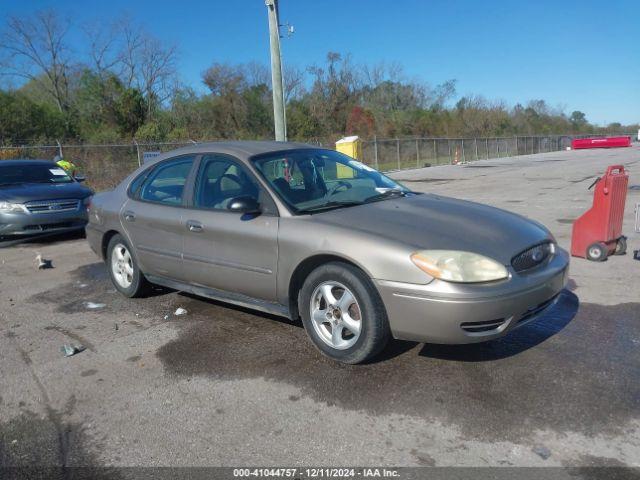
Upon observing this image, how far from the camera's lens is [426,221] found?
3.78 metres

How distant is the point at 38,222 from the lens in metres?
8.88

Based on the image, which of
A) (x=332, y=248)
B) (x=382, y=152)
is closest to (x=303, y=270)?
(x=332, y=248)

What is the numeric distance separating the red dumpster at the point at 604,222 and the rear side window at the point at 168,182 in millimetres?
4474

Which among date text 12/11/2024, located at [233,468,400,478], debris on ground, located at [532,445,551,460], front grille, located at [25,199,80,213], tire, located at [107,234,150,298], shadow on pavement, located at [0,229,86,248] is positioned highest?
front grille, located at [25,199,80,213]

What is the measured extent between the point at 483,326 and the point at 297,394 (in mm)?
1223

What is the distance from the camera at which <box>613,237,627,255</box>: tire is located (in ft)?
21.6

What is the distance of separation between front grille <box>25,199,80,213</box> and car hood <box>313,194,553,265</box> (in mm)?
6825

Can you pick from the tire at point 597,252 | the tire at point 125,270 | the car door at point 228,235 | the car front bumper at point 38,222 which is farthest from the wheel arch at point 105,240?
the tire at point 597,252

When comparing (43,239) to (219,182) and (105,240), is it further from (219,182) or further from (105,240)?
(219,182)

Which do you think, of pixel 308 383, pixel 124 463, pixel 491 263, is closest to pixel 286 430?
pixel 308 383

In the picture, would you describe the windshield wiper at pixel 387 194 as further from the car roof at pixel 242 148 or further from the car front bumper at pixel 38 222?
the car front bumper at pixel 38 222

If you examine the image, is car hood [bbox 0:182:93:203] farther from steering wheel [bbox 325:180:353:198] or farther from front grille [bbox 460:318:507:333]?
front grille [bbox 460:318:507:333]

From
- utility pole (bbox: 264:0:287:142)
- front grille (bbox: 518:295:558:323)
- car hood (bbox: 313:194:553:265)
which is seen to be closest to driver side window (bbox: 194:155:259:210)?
car hood (bbox: 313:194:553:265)

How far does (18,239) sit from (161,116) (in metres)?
35.2
